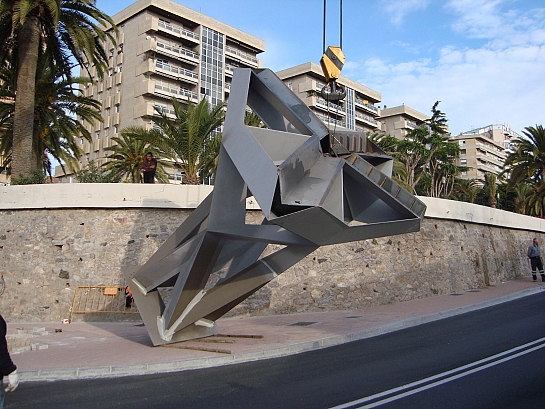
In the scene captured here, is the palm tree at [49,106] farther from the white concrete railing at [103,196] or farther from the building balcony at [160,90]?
the building balcony at [160,90]

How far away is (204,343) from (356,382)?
162 inches

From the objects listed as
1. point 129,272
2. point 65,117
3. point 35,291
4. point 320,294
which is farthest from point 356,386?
point 65,117

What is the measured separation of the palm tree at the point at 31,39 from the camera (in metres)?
17.9

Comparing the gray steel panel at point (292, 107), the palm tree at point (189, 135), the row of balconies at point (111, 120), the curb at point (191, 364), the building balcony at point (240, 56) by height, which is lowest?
the curb at point (191, 364)

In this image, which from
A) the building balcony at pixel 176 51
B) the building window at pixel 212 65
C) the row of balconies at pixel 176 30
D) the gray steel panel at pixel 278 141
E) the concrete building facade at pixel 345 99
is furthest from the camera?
the concrete building facade at pixel 345 99

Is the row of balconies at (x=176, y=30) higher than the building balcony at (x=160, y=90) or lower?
higher

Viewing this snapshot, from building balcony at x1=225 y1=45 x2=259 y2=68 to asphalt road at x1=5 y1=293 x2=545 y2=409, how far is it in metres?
54.8

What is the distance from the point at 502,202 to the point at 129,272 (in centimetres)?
6054

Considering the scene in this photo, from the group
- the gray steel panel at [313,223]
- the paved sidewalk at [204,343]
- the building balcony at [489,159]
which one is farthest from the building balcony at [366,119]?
the gray steel panel at [313,223]

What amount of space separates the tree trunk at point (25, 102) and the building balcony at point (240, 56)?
4223 cm

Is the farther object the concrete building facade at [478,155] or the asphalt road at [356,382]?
the concrete building facade at [478,155]

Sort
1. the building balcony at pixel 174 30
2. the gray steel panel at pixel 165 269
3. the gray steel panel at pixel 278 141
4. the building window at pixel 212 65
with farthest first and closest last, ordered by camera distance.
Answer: the building window at pixel 212 65
the building balcony at pixel 174 30
the gray steel panel at pixel 165 269
the gray steel panel at pixel 278 141

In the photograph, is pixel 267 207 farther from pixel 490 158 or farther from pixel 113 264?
pixel 490 158

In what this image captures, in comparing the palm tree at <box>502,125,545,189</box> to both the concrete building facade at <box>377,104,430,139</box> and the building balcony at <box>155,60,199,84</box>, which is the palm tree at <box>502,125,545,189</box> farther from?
the concrete building facade at <box>377,104,430,139</box>
